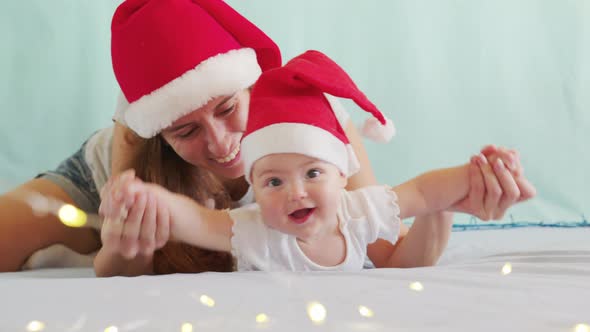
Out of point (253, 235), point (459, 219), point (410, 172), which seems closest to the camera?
point (253, 235)

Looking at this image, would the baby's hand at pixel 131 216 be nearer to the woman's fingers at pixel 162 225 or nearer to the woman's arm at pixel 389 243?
the woman's fingers at pixel 162 225

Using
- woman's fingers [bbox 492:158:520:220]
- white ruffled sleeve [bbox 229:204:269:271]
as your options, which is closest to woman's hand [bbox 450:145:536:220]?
woman's fingers [bbox 492:158:520:220]

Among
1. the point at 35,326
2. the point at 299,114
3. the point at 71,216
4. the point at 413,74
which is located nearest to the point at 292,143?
the point at 299,114

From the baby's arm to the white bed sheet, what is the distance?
0.34 feet

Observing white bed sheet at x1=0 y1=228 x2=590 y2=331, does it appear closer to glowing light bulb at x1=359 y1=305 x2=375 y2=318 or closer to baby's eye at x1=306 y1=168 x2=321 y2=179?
A: glowing light bulb at x1=359 y1=305 x2=375 y2=318

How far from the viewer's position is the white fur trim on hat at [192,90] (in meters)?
1.14

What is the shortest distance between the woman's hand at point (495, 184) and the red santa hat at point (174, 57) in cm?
45

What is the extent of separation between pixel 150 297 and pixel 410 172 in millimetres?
1309

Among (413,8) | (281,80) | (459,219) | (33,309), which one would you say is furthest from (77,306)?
(413,8)

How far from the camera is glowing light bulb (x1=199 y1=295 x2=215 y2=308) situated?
769 millimetres

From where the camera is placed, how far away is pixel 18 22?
1895mm

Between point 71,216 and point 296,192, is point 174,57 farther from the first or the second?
point 71,216

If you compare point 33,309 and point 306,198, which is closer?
point 33,309

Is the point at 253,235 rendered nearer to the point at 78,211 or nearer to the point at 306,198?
the point at 306,198
